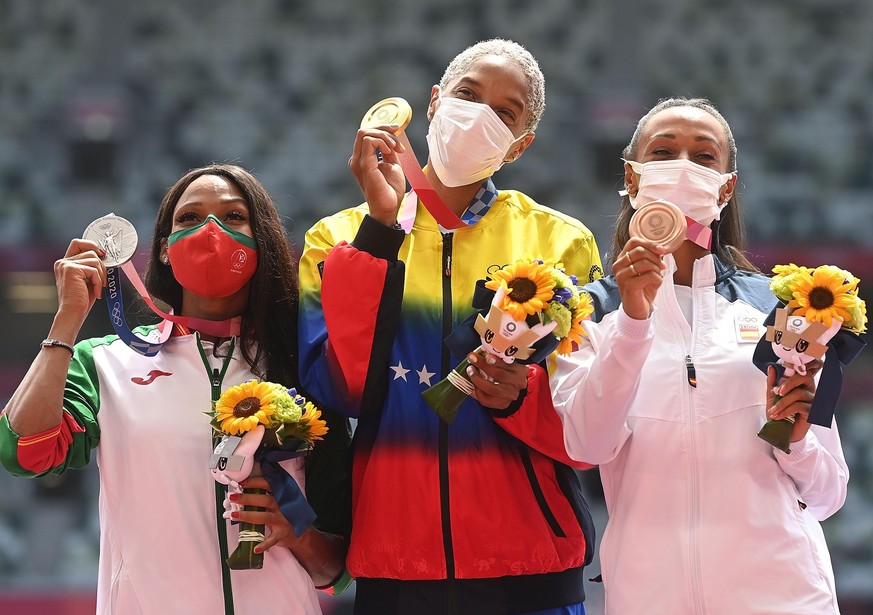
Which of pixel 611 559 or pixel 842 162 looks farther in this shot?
pixel 842 162

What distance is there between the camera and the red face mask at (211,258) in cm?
294

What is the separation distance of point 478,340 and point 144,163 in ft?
24.8

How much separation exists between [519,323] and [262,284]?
870 millimetres

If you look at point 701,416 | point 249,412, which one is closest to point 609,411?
point 701,416

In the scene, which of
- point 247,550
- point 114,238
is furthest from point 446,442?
point 114,238

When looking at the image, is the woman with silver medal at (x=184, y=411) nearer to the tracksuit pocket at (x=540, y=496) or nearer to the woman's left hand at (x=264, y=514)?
the woman's left hand at (x=264, y=514)

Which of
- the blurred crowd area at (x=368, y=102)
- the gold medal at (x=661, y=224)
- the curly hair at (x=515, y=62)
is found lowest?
the gold medal at (x=661, y=224)

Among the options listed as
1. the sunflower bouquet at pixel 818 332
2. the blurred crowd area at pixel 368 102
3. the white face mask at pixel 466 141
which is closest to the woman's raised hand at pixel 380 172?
the white face mask at pixel 466 141

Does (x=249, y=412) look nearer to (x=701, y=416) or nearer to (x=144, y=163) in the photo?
(x=701, y=416)

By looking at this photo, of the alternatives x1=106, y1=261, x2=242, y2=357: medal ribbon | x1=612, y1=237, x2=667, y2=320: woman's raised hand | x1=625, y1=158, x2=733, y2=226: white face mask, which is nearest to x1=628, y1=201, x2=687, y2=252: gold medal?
x1=612, y1=237, x2=667, y2=320: woman's raised hand

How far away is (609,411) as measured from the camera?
8.07ft

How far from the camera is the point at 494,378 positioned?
257cm

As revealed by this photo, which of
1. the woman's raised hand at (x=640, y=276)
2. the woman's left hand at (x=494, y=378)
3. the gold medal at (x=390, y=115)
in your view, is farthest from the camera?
the gold medal at (x=390, y=115)

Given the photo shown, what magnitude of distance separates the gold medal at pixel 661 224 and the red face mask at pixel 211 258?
3.51 feet
